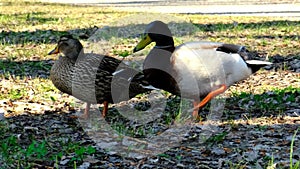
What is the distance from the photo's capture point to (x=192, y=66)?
21.8ft

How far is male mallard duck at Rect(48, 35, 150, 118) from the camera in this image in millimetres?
6996

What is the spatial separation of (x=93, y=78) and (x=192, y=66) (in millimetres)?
1254

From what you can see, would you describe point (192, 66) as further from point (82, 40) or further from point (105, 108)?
point (82, 40)

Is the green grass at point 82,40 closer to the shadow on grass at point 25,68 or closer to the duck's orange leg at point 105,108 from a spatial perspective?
the shadow on grass at point 25,68

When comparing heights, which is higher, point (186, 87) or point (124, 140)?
point (186, 87)

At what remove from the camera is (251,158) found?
5867mm

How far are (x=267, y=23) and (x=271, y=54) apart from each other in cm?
512

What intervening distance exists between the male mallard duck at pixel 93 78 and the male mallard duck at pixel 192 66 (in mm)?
386

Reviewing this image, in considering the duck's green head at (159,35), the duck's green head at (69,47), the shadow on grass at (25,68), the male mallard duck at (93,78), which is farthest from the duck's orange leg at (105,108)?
the shadow on grass at (25,68)

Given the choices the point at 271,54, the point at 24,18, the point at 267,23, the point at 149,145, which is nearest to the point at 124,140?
the point at 149,145

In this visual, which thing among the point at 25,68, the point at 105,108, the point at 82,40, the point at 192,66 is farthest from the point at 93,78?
the point at 82,40

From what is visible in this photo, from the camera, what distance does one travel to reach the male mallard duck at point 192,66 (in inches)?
262

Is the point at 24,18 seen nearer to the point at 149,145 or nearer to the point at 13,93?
the point at 13,93

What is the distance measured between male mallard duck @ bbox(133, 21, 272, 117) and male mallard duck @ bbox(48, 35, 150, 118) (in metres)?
0.39
